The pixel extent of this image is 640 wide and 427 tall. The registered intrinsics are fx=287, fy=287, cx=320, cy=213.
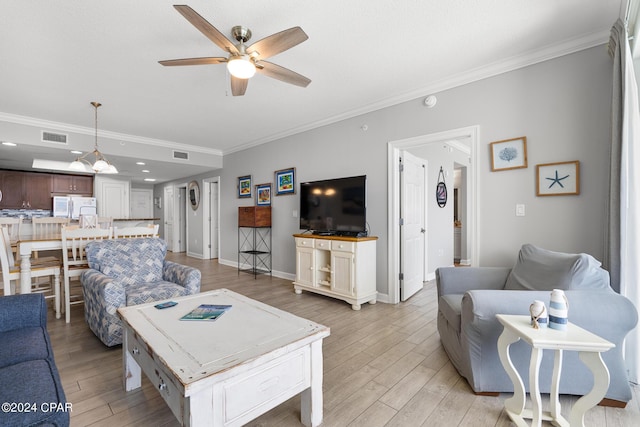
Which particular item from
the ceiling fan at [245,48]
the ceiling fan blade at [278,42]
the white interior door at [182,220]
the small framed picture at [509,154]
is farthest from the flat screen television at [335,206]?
the white interior door at [182,220]

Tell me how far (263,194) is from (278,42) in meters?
3.56

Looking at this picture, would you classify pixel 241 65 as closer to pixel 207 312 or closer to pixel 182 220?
pixel 207 312

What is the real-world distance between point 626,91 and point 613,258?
108 centimetres

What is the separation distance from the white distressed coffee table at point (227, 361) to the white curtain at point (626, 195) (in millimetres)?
1971

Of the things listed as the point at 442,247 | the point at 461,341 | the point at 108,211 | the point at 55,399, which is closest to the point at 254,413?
the point at 55,399

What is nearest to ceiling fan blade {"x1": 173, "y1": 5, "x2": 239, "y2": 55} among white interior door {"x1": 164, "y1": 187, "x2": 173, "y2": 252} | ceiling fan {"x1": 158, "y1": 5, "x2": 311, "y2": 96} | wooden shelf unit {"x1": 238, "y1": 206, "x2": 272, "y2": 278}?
ceiling fan {"x1": 158, "y1": 5, "x2": 311, "y2": 96}

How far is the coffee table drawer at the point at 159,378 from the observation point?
1166mm

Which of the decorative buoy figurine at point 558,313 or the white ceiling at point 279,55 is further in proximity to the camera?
the white ceiling at point 279,55

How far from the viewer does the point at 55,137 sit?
427 cm

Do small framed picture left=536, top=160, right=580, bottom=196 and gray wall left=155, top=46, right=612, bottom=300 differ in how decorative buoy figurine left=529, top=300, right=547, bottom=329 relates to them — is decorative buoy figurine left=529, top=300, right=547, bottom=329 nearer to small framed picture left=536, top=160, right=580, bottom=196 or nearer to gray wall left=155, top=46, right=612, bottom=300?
gray wall left=155, top=46, right=612, bottom=300

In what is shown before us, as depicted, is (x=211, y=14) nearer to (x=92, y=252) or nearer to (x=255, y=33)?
(x=255, y=33)

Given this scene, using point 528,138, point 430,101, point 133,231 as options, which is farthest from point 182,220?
point 528,138

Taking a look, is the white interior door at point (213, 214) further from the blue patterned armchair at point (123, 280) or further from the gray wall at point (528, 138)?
the gray wall at point (528, 138)

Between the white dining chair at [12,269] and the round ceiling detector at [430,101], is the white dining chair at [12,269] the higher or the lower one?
the lower one
